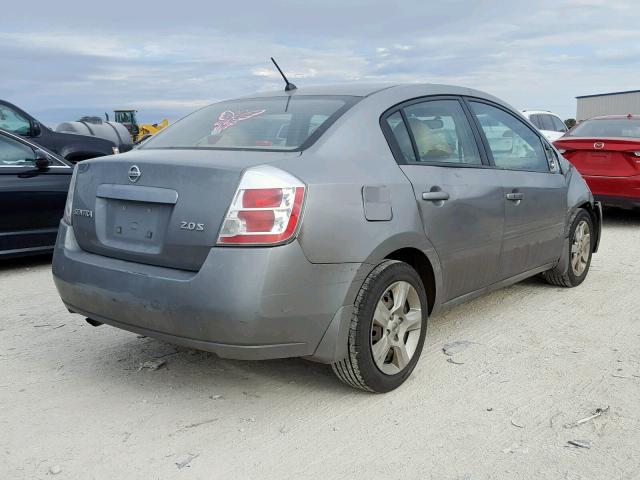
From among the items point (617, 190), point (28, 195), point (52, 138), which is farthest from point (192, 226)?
point (52, 138)

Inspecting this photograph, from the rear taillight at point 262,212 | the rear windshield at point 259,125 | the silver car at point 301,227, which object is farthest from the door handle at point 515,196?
the rear taillight at point 262,212

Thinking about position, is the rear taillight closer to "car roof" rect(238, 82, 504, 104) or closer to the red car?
"car roof" rect(238, 82, 504, 104)

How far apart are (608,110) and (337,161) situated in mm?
61496

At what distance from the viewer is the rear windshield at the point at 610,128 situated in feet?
30.7

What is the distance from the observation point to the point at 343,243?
3.23m

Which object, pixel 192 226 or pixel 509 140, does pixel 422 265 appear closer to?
pixel 192 226

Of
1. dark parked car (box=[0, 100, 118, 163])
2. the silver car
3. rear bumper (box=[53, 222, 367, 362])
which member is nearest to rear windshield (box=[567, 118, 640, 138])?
the silver car

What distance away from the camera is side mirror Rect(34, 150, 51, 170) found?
7109 mm

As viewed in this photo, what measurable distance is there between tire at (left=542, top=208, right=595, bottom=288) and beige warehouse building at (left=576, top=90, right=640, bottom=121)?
181 feet

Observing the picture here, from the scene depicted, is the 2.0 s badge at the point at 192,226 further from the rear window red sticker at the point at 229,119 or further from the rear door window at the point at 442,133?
the rear door window at the point at 442,133

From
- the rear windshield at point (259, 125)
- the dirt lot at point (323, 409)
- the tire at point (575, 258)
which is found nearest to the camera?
the dirt lot at point (323, 409)

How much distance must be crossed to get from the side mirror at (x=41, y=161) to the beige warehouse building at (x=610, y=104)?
56107mm

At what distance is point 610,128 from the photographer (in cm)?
966

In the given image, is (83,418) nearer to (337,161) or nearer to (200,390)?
(200,390)
